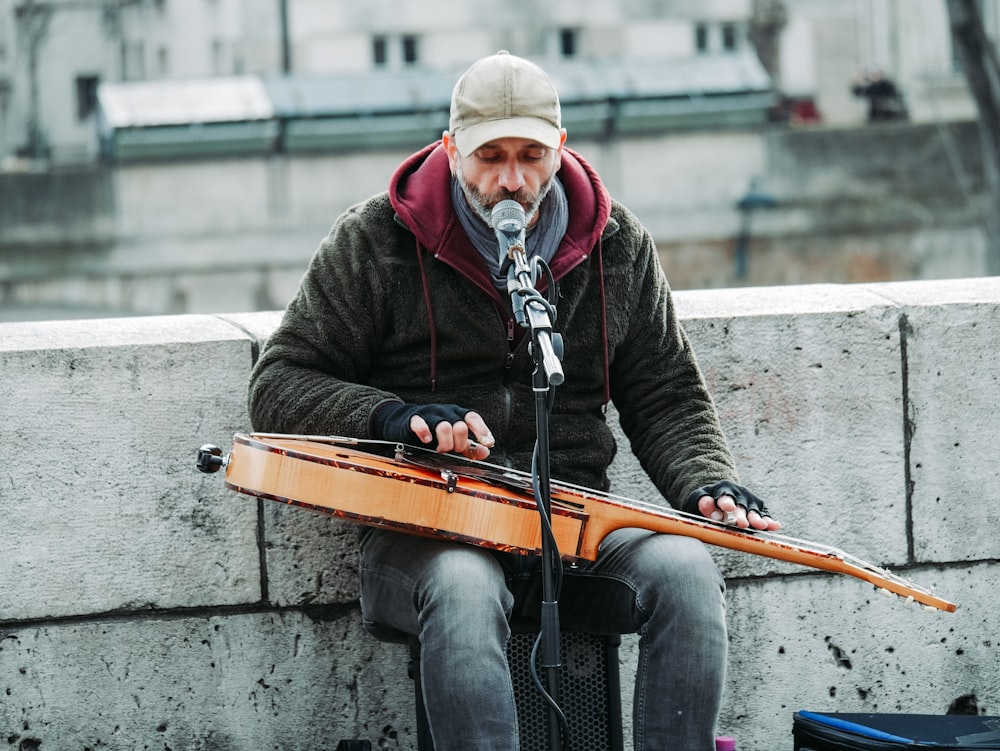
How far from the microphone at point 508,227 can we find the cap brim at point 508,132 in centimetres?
24

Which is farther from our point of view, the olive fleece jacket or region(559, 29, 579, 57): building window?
region(559, 29, 579, 57): building window

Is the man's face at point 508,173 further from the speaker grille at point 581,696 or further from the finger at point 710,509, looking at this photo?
the speaker grille at point 581,696

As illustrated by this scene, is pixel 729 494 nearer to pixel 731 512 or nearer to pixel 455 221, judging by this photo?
pixel 731 512

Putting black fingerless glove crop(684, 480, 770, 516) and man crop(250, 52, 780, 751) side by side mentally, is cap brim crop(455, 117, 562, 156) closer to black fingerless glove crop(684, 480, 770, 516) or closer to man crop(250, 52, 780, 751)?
man crop(250, 52, 780, 751)

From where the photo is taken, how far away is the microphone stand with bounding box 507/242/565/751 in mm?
2686

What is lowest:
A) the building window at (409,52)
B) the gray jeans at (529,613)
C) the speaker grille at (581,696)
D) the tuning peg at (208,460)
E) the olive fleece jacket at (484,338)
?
the speaker grille at (581,696)

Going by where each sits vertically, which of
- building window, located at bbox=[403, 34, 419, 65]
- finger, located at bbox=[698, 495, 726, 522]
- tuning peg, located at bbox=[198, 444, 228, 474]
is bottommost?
finger, located at bbox=[698, 495, 726, 522]

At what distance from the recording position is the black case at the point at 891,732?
317 cm

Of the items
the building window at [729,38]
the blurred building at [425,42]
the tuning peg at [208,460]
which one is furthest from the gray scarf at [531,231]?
the building window at [729,38]

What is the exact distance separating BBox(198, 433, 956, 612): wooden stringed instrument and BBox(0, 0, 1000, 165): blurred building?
81.1ft

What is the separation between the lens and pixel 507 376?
3289 millimetres

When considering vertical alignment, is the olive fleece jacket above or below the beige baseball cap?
below

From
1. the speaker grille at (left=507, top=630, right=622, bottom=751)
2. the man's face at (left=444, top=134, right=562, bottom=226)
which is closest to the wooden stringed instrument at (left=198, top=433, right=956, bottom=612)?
the speaker grille at (left=507, top=630, right=622, bottom=751)

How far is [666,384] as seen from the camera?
337 cm
